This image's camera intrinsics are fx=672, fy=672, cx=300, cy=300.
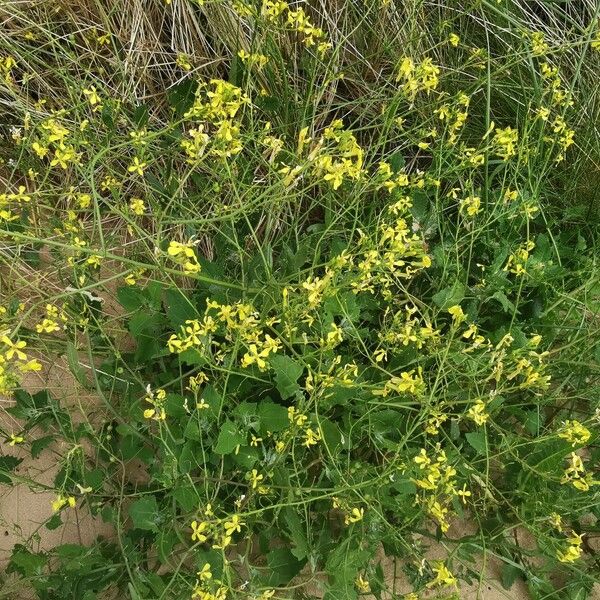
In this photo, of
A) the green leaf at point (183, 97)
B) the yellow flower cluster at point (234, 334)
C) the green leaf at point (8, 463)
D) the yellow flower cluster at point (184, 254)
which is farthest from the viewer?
the green leaf at point (183, 97)

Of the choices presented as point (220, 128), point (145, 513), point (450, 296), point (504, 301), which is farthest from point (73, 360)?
point (504, 301)

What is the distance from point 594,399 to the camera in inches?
65.2

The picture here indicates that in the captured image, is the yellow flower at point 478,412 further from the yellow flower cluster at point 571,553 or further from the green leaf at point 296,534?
the green leaf at point 296,534

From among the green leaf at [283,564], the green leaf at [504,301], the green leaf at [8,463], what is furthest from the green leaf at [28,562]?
the green leaf at [504,301]

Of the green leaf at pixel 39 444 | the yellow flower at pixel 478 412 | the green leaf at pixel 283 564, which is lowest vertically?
the green leaf at pixel 283 564

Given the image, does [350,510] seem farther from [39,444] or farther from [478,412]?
[39,444]

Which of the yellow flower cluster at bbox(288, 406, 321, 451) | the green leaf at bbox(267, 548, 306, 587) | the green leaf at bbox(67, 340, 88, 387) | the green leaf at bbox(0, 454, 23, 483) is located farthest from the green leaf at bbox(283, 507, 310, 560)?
the green leaf at bbox(0, 454, 23, 483)

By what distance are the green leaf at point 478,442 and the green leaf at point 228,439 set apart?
0.50 metres

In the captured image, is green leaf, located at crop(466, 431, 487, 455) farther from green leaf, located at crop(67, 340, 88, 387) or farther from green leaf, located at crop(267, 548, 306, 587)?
green leaf, located at crop(67, 340, 88, 387)

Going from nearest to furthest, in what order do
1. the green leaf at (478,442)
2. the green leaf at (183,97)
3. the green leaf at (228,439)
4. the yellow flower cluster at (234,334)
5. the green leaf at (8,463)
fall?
the yellow flower cluster at (234,334)
the green leaf at (228,439)
the green leaf at (478,442)
the green leaf at (8,463)
the green leaf at (183,97)

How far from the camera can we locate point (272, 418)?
55.6 inches

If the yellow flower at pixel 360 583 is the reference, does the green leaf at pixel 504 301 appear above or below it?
above

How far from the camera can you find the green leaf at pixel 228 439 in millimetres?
1357

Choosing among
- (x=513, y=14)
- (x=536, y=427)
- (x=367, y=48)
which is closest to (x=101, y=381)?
(x=536, y=427)
